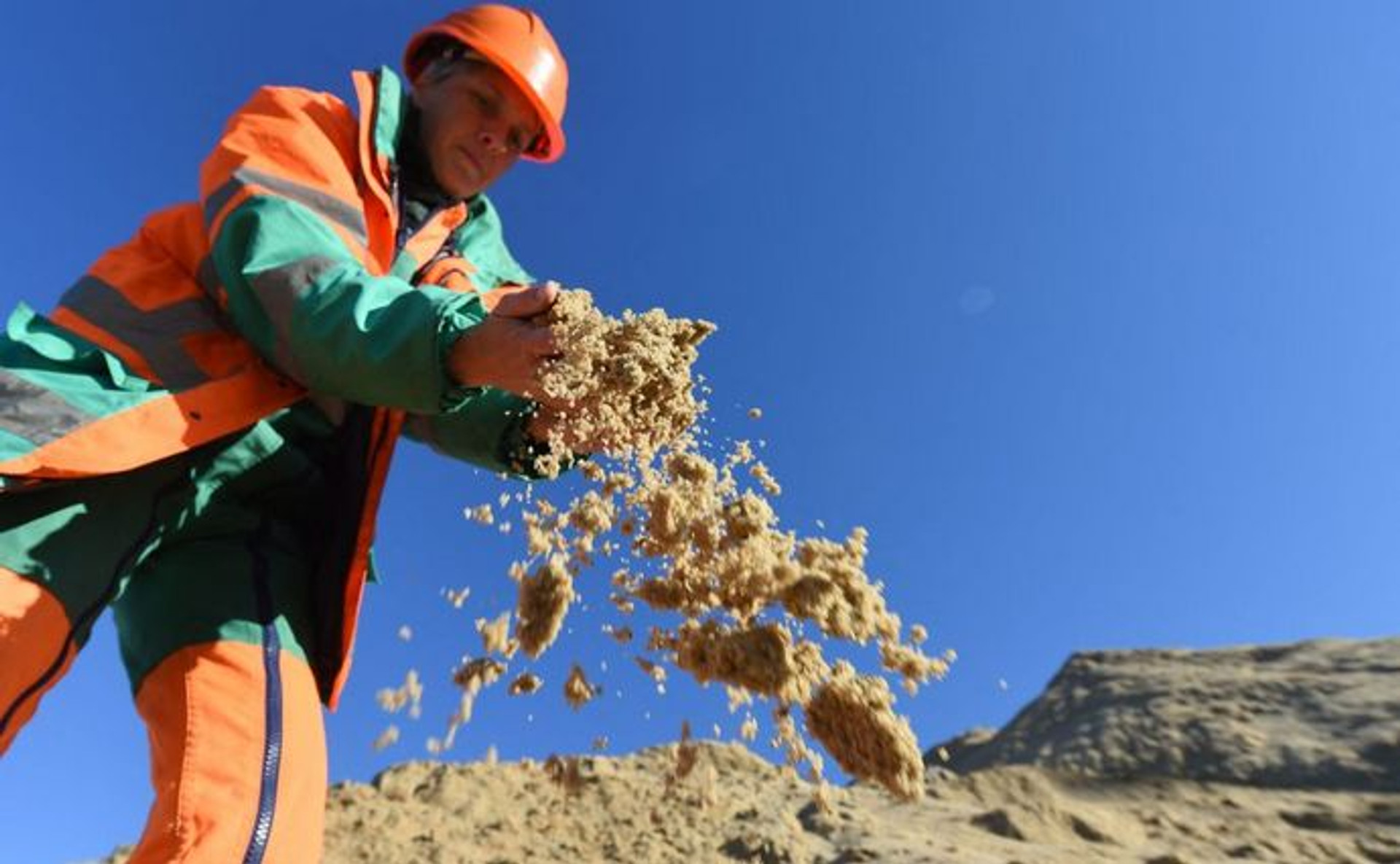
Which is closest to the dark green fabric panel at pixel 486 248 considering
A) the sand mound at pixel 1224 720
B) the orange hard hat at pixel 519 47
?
the orange hard hat at pixel 519 47

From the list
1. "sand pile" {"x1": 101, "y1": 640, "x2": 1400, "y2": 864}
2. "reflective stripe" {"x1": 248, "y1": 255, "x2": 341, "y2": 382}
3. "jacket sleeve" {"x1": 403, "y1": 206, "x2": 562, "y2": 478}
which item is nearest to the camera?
"reflective stripe" {"x1": 248, "y1": 255, "x2": 341, "y2": 382}

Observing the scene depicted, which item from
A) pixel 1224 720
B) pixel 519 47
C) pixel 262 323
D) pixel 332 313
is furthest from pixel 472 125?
pixel 1224 720

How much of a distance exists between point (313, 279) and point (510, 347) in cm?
45

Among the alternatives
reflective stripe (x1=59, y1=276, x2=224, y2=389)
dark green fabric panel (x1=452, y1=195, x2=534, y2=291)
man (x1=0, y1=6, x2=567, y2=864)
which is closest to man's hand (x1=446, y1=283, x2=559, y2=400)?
man (x1=0, y1=6, x2=567, y2=864)

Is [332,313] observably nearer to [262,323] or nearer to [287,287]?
[287,287]

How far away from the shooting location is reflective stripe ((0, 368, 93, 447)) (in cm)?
168

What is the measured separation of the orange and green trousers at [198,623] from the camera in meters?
1.69

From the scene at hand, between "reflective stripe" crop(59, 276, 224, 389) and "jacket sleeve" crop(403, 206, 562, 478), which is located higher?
"jacket sleeve" crop(403, 206, 562, 478)

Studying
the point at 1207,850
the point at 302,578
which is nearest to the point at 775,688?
the point at 302,578

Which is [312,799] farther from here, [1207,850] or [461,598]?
[1207,850]

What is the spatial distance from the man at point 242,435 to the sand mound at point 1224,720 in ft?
19.3

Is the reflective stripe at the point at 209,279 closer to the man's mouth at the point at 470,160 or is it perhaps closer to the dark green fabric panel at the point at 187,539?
the dark green fabric panel at the point at 187,539

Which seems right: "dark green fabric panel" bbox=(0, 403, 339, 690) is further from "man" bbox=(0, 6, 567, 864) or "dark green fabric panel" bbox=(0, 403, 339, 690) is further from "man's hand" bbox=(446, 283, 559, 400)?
"man's hand" bbox=(446, 283, 559, 400)

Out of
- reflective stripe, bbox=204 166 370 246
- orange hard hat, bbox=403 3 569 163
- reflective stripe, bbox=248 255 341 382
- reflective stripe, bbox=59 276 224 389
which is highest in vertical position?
orange hard hat, bbox=403 3 569 163
